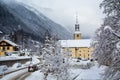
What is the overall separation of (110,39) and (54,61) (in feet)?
84.4

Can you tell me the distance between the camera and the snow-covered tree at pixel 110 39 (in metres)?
20.1

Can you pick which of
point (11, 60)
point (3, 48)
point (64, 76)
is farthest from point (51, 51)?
point (3, 48)

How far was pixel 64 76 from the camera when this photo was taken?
143 feet

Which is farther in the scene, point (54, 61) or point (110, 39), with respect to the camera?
point (54, 61)

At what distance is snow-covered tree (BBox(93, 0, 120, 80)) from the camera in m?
20.1

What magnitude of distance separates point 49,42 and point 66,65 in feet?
33.2

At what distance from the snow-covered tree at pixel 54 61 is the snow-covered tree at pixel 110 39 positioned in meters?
21.9

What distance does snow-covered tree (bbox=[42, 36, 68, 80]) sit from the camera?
4372 cm

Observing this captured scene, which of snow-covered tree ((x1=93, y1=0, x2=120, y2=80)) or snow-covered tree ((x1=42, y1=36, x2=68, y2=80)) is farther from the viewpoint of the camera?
snow-covered tree ((x1=42, y1=36, x2=68, y2=80))

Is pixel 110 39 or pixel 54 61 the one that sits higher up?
pixel 110 39

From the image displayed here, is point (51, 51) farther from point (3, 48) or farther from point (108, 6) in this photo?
point (3, 48)

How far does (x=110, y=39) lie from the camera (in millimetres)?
20484

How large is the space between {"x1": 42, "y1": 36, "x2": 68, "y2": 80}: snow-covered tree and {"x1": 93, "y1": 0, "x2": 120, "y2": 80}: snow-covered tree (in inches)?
863

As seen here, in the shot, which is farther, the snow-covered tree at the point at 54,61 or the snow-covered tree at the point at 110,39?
the snow-covered tree at the point at 54,61
